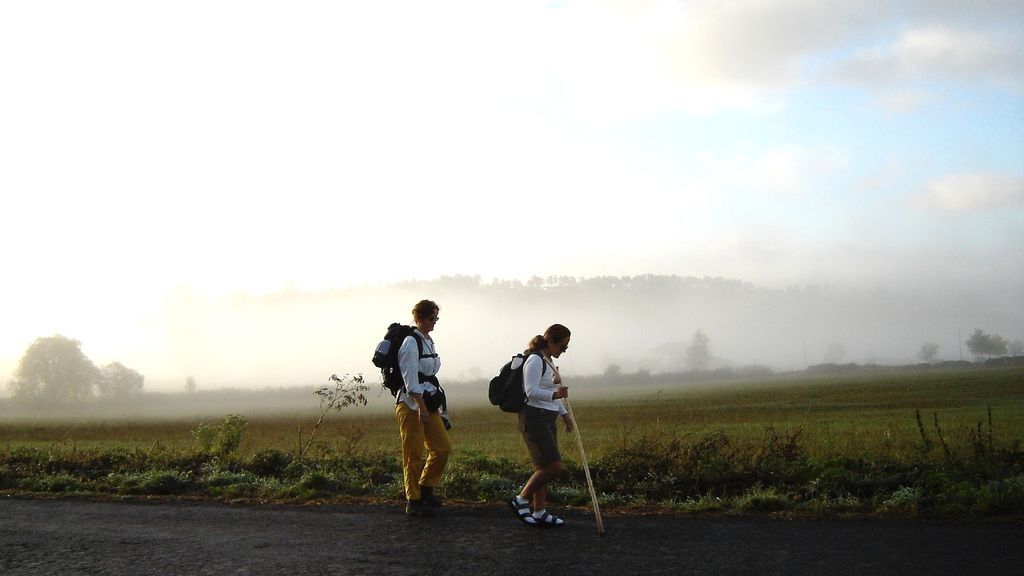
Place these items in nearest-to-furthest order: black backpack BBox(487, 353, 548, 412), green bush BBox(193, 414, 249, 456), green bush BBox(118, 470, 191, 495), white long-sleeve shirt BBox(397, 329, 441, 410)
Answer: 1. black backpack BBox(487, 353, 548, 412)
2. white long-sleeve shirt BBox(397, 329, 441, 410)
3. green bush BBox(118, 470, 191, 495)
4. green bush BBox(193, 414, 249, 456)

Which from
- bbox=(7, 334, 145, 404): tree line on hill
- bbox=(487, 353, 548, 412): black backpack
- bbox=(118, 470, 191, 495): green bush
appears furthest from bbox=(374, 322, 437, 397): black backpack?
bbox=(7, 334, 145, 404): tree line on hill

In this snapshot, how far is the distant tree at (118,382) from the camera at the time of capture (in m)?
160

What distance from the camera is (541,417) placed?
801cm

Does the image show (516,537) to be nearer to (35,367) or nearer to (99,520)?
(99,520)

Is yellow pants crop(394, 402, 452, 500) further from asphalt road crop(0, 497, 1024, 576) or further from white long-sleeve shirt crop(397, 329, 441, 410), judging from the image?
asphalt road crop(0, 497, 1024, 576)

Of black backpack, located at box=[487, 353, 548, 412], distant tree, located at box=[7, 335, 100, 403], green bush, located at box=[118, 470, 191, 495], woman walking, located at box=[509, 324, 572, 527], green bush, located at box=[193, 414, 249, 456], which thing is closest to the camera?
woman walking, located at box=[509, 324, 572, 527]

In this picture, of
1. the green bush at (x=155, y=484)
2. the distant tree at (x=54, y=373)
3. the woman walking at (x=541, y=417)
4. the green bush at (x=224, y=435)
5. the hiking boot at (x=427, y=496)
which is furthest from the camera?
the distant tree at (x=54, y=373)

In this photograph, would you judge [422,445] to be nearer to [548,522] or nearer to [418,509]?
[418,509]

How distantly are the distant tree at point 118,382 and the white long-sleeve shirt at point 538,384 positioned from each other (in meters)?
170

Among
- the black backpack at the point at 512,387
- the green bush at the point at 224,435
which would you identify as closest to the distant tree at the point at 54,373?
the green bush at the point at 224,435

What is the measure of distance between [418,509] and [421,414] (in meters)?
0.97

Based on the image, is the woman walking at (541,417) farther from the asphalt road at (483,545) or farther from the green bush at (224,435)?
the green bush at (224,435)

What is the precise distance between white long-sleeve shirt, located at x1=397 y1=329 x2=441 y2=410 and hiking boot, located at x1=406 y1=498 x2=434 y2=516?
960 mm

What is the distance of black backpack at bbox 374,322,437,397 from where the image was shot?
847cm
